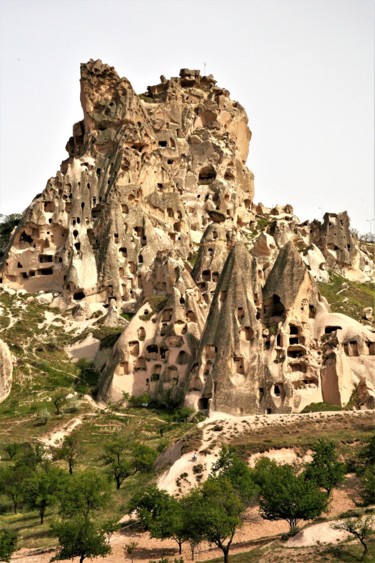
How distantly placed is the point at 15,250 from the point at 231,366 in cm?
3838

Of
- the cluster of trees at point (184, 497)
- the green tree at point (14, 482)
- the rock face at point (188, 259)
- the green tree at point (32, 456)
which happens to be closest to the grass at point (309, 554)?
the cluster of trees at point (184, 497)

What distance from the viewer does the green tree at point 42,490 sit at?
146ft

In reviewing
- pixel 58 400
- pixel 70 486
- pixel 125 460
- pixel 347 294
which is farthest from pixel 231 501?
pixel 347 294

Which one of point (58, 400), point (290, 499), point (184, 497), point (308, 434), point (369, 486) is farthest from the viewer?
point (58, 400)

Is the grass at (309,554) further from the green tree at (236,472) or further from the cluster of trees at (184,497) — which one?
the green tree at (236,472)

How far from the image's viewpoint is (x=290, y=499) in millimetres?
39656

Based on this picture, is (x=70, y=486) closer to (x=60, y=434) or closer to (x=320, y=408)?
(x=60, y=434)

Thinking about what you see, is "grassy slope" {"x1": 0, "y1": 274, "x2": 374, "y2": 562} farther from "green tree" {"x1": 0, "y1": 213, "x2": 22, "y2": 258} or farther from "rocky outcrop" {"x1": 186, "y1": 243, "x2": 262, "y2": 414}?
"green tree" {"x1": 0, "y1": 213, "x2": 22, "y2": 258}

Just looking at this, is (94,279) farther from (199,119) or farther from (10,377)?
(199,119)

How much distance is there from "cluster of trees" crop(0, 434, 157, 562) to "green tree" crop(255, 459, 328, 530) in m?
7.58

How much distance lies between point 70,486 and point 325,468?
13583 millimetres

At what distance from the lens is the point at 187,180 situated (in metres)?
109

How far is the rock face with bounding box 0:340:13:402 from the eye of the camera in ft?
226

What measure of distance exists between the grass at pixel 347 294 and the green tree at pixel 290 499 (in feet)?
146
